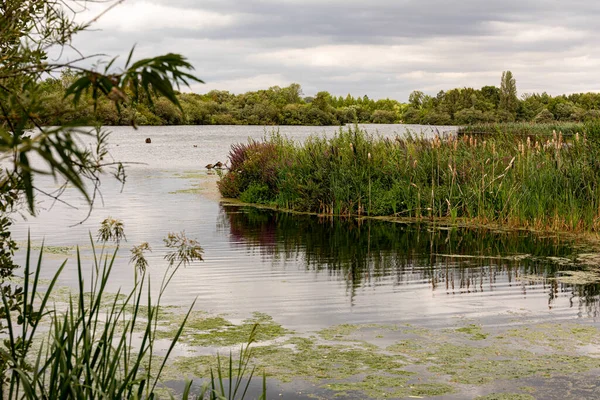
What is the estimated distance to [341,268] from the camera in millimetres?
12484

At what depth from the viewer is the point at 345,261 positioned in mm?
13164

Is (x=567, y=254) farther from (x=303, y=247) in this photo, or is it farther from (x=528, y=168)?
(x=303, y=247)

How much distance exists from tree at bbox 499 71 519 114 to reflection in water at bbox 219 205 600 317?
3259 inches

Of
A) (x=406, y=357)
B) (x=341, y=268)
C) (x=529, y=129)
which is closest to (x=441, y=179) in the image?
(x=341, y=268)

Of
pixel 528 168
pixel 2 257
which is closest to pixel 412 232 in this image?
pixel 528 168

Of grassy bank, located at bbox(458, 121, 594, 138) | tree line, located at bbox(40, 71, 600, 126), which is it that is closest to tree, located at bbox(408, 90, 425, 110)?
tree line, located at bbox(40, 71, 600, 126)

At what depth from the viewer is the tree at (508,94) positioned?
96250 mm

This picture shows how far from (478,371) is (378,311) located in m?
2.35

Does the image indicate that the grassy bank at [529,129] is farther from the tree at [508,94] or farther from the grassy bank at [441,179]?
the tree at [508,94]

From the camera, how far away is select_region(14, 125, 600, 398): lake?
9195 millimetres

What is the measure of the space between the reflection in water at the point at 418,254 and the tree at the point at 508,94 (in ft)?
272

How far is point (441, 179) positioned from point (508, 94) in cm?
8328

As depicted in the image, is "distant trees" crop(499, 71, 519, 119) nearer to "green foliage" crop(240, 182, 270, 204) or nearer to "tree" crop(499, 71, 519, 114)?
"tree" crop(499, 71, 519, 114)

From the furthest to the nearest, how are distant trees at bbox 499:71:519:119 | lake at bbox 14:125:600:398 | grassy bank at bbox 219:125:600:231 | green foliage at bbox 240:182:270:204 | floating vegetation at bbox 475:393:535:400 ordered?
distant trees at bbox 499:71:519:119 < green foliage at bbox 240:182:270:204 < grassy bank at bbox 219:125:600:231 < lake at bbox 14:125:600:398 < floating vegetation at bbox 475:393:535:400
